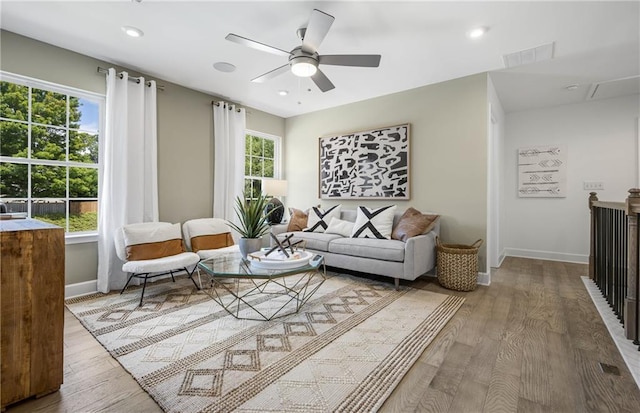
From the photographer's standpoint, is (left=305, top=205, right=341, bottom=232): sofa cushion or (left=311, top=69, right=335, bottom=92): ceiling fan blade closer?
(left=311, top=69, right=335, bottom=92): ceiling fan blade

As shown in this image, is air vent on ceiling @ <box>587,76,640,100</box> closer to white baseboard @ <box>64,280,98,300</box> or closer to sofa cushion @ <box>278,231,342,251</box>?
sofa cushion @ <box>278,231,342,251</box>

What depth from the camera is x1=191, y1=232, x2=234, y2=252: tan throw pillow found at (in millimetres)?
3592

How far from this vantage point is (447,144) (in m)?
3.78

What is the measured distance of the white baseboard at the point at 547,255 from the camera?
4.59 m

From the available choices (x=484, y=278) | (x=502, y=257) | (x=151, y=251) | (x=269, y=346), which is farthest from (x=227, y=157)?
(x=502, y=257)

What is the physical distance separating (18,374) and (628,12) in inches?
183

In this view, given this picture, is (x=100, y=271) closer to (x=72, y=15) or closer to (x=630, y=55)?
(x=72, y=15)

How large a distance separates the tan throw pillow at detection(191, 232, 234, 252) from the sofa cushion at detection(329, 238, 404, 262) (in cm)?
137

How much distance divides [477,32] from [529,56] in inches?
34.8

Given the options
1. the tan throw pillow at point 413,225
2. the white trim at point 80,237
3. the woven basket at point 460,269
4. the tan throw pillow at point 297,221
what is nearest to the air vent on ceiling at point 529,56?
the tan throw pillow at point 413,225

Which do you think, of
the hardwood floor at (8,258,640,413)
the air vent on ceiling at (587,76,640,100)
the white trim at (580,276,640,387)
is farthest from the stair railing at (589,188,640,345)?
the air vent on ceiling at (587,76,640,100)

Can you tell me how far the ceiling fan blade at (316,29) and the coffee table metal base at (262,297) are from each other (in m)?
1.81

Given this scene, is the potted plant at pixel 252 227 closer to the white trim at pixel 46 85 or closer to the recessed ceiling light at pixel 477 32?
the white trim at pixel 46 85

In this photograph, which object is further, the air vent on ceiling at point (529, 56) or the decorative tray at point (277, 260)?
the air vent on ceiling at point (529, 56)
